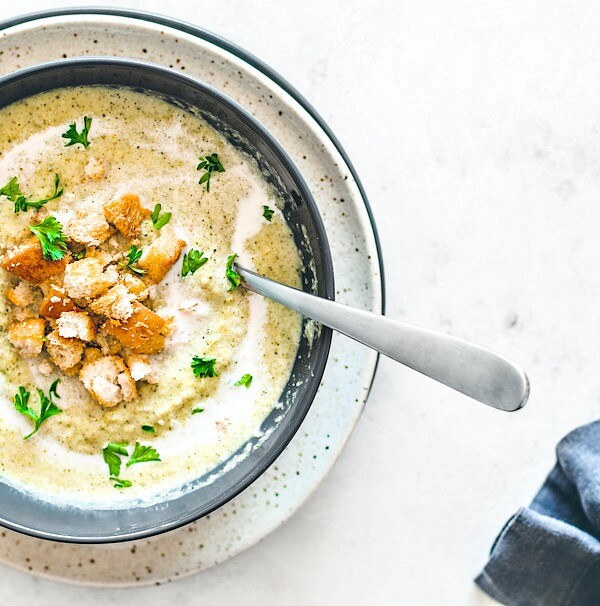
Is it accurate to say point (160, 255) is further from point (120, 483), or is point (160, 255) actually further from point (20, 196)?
point (120, 483)

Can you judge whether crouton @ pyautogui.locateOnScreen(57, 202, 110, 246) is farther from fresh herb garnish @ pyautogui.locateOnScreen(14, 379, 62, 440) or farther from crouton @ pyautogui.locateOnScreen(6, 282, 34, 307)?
fresh herb garnish @ pyautogui.locateOnScreen(14, 379, 62, 440)

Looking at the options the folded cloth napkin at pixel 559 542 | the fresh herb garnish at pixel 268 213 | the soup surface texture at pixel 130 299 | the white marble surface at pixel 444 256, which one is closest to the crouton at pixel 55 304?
the soup surface texture at pixel 130 299

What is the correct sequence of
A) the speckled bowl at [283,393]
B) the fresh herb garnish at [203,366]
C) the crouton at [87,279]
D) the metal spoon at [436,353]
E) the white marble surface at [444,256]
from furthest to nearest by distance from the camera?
the white marble surface at [444,256], the fresh herb garnish at [203,366], the crouton at [87,279], the speckled bowl at [283,393], the metal spoon at [436,353]

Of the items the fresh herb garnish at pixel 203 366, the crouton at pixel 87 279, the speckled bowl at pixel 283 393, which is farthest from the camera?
the fresh herb garnish at pixel 203 366

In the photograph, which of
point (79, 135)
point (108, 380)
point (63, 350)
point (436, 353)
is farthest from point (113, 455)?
point (436, 353)

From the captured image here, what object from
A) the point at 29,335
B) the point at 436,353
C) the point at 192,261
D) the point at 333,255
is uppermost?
the point at 333,255

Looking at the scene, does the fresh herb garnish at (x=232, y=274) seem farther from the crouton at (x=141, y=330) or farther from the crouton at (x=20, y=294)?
the crouton at (x=20, y=294)

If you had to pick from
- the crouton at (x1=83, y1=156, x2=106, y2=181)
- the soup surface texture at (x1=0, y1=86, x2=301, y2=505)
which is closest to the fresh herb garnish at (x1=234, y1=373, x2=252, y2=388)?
the soup surface texture at (x1=0, y1=86, x2=301, y2=505)
